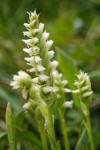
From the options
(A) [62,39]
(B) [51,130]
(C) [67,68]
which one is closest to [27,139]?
(B) [51,130]

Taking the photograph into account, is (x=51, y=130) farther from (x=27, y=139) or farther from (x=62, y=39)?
(x=62, y=39)

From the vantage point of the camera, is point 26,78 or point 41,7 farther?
point 41,7

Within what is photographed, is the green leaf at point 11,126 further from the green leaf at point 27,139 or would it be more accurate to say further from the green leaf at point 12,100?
the green leaf at point 12,100

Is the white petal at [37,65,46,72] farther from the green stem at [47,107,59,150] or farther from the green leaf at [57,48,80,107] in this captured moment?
the green leaf at [57,48,80,107]

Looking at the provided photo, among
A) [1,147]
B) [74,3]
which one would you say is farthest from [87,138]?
[74,3]

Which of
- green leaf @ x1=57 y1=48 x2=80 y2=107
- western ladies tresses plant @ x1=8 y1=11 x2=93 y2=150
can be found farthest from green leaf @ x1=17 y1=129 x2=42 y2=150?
green leaf @ x1=57 y1=48 x2=80 y2=107

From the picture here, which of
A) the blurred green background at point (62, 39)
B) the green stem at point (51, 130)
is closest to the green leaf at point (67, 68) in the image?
the blurred green background at point (62, 39)

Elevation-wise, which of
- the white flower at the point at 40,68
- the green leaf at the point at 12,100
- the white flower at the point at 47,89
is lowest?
the white flower at the point at 47,89

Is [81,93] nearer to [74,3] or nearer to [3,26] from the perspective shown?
→ [3,26]
